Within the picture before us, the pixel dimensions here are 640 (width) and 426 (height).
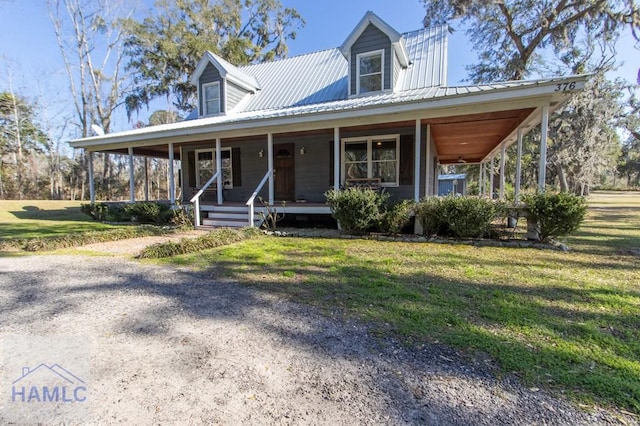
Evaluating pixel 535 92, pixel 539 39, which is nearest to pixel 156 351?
pixel 535 92

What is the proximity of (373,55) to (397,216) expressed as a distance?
6080 mm

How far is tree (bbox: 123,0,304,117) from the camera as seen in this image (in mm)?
22125

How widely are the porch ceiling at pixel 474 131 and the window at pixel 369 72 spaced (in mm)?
2451

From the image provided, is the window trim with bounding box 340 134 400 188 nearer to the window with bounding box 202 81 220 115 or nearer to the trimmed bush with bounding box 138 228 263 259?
the trimmed bush with bounding box 138 228 263 259

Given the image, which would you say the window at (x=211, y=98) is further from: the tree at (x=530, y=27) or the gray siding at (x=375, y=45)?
the tree at (x=530, y=27)

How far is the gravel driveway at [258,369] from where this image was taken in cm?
174

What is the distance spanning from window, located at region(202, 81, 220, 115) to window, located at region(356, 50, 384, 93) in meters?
6.06

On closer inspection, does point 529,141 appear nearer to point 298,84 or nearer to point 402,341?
point 298,84

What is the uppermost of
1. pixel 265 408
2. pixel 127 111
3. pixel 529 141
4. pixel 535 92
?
pixel 127 111

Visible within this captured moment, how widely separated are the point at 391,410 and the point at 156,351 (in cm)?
178

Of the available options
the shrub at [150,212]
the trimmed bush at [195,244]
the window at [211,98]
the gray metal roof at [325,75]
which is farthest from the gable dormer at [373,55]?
the shrub at [150,212]

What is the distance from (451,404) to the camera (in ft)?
5.94

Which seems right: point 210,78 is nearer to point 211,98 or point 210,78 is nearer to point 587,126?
point 211,98

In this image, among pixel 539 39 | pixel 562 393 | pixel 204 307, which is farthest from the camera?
pixel 539 39
